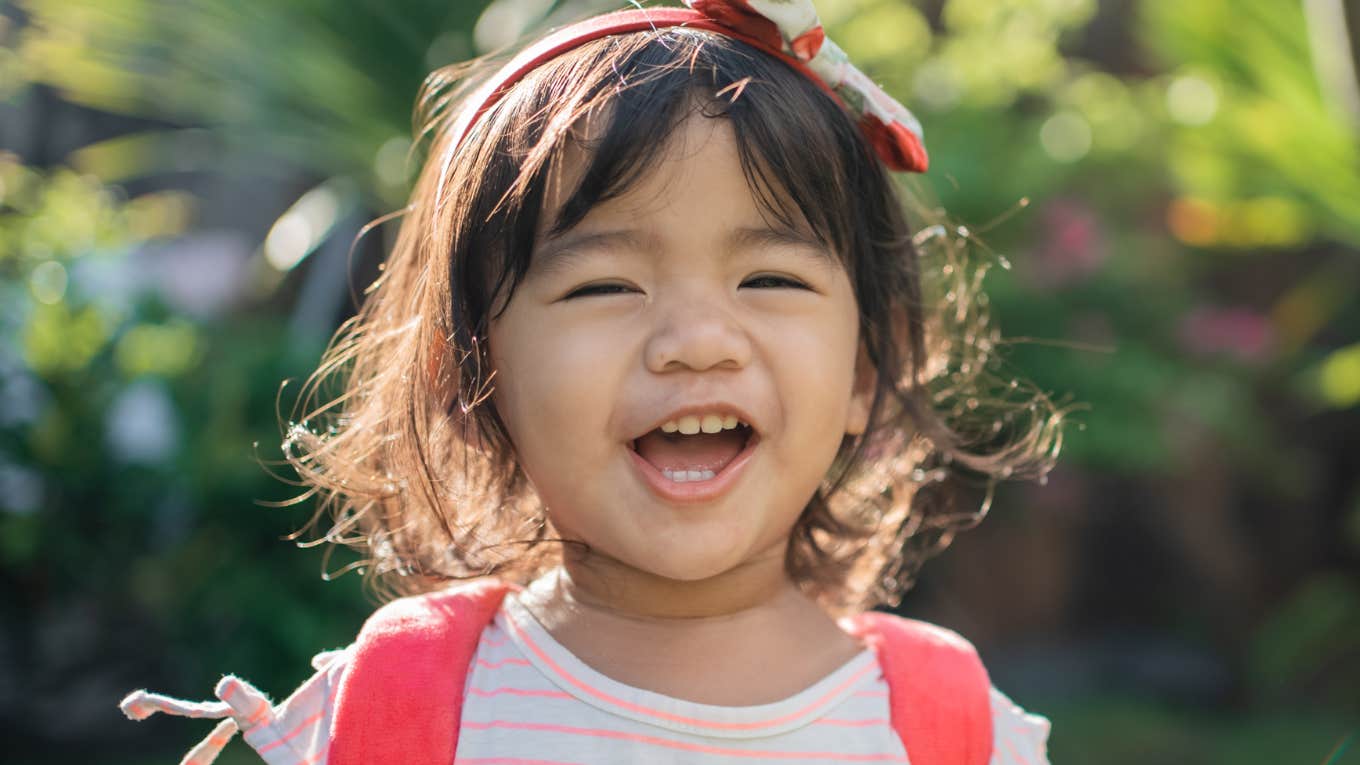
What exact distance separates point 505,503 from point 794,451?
440mm

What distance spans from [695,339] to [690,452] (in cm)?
15

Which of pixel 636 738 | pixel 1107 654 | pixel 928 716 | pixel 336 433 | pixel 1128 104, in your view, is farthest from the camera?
pixel 1107 654

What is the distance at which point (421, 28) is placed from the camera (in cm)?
436

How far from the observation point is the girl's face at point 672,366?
1.44 m

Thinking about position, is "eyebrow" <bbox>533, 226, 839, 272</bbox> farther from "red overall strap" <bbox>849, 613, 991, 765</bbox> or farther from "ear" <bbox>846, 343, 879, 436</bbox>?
"red overall strap" <bbox>849, 613, 991, 765</bbox>

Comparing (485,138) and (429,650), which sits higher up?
(485,138)

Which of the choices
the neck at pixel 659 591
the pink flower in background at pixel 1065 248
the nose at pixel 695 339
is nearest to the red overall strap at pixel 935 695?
the neck at pixel 659 591

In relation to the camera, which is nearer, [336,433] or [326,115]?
[336,433]

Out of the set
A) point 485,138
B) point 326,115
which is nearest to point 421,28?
point 326,115

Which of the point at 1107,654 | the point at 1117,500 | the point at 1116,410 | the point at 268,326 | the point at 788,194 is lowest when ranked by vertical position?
the point at 1107,654

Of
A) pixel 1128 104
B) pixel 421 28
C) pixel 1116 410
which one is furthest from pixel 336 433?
pixel 1128 104

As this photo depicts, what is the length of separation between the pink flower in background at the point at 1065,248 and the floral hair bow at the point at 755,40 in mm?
2962

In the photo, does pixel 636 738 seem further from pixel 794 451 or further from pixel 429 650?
pixel 794 451

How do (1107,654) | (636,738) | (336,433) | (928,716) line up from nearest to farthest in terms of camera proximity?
(636,738), (928,716), (336,433), (1107,654)
